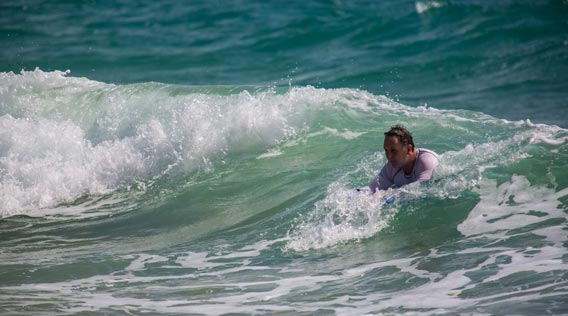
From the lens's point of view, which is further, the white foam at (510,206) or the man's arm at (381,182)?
the man's arm at (381,182)

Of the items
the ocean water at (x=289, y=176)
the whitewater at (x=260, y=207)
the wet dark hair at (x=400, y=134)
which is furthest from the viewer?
the wet dark hair at (x=400, y=134)

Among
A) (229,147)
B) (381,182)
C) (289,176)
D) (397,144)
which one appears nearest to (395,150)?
(397,144)

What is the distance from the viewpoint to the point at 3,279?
7492mm

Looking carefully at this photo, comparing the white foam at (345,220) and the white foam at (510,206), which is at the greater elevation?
the white foam at (345,220)

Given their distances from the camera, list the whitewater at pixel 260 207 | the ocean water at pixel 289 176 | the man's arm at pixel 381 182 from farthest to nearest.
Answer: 1. the man's arm at pixel 381 182
2. the ocean water at pixel 289 176
3. the whitewater at pixel 260 207

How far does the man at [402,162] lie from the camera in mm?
8141

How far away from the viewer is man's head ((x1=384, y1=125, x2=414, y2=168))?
8125 millimetres

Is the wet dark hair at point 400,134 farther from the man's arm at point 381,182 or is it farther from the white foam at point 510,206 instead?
the white foam at point 510,206

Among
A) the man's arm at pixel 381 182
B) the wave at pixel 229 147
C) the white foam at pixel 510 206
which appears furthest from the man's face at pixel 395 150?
the white foam at pixel 510 206

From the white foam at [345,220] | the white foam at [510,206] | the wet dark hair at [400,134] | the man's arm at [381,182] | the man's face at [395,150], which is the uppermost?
the wet dark hair at [400,134]

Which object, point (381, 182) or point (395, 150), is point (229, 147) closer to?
point (381, 182)

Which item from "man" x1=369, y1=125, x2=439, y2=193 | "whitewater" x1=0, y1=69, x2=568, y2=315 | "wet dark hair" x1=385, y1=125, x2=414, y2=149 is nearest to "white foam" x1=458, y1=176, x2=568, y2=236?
"whitewater" x1=0, y1=69, x2=568, y2=315

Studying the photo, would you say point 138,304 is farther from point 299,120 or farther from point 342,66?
point 342,66

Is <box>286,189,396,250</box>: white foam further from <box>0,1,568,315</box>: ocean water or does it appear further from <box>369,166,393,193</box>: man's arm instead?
<box>369,166,393,193</box>: man's arm
